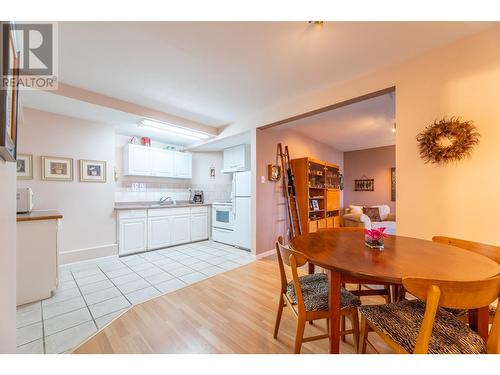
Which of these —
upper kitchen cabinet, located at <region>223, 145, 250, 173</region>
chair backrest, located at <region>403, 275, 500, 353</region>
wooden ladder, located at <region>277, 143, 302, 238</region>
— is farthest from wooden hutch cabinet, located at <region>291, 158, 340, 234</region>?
chair backrest, located at <region>403, 275, 500, 353</region>

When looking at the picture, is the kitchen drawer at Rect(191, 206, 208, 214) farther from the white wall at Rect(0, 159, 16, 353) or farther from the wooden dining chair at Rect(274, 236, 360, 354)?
the white wall at Rect(0, 159, 16, 353)

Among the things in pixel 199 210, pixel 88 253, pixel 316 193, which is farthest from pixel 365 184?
pixel 88 253

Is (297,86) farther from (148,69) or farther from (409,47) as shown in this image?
(148,69)

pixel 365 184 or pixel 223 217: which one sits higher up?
pixel 365 184

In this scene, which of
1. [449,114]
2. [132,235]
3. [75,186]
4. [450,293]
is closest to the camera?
[450,293]

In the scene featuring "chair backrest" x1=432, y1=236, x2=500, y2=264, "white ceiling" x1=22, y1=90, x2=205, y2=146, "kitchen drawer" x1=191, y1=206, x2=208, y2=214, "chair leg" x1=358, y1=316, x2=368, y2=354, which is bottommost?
"chair leg" x1=358, y1=316, x2=368, y2=354

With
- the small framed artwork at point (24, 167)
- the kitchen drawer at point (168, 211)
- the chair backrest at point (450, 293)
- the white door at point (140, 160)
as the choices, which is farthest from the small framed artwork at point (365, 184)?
the small framed artwork at point (24, 167)

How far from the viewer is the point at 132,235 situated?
364 centimetres

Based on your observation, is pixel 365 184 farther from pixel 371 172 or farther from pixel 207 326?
pixel 207 326

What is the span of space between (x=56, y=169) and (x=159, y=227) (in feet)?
5.82

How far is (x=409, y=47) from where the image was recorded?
185cm

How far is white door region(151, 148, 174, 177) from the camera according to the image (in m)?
4.30

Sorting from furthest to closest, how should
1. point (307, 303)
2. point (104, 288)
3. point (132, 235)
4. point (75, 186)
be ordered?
point (132, 235), point (75, 186), point (104, 288), point (307, 303)

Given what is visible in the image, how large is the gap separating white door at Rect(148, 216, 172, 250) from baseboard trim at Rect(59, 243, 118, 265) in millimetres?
566
